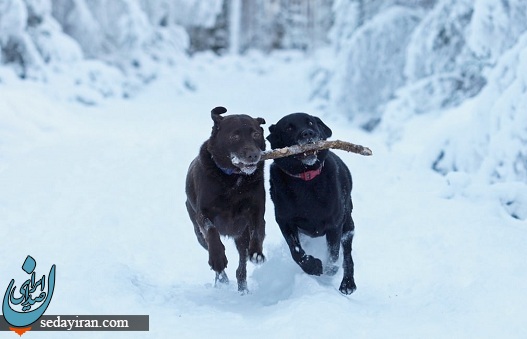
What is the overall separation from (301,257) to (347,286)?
0.49 m

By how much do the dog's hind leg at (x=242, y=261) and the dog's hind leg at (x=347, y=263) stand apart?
0.83 m

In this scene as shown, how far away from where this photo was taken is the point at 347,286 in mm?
5047

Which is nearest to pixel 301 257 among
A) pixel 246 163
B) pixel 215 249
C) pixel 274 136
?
pixel 215 249

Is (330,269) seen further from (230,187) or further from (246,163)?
(246,163)

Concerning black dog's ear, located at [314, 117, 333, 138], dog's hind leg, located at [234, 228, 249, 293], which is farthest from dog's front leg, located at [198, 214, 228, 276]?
black dog's ear, located at [314, 117, 333, 138]

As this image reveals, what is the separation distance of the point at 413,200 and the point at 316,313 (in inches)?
184

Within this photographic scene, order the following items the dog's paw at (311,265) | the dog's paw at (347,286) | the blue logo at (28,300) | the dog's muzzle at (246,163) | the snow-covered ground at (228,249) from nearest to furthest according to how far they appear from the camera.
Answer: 1. the blue logo at (28,300)
2. the snow-covered ground at (228,249)
3. the dog's muzzle at (246,163)
4. the dog's paw at (311,265)
5. the dog's paw at (347,286)

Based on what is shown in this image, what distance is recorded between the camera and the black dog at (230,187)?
4.71 metres

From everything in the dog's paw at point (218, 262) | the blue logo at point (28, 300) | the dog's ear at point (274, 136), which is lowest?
the dog's paw at point (218, 262)

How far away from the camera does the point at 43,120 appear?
12.2 metres

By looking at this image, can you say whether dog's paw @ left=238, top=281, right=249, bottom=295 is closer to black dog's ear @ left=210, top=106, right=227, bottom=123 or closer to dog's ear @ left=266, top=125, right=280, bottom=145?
dog's ear @ left=266, top=125, right=280, bottom=145

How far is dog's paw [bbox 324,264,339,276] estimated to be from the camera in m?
5.29

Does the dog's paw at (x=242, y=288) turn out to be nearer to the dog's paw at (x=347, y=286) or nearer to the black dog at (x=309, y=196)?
the black dog at (x=309, y=196)

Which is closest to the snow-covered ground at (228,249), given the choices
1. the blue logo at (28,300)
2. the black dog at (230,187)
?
the blue logo at (28,300)
